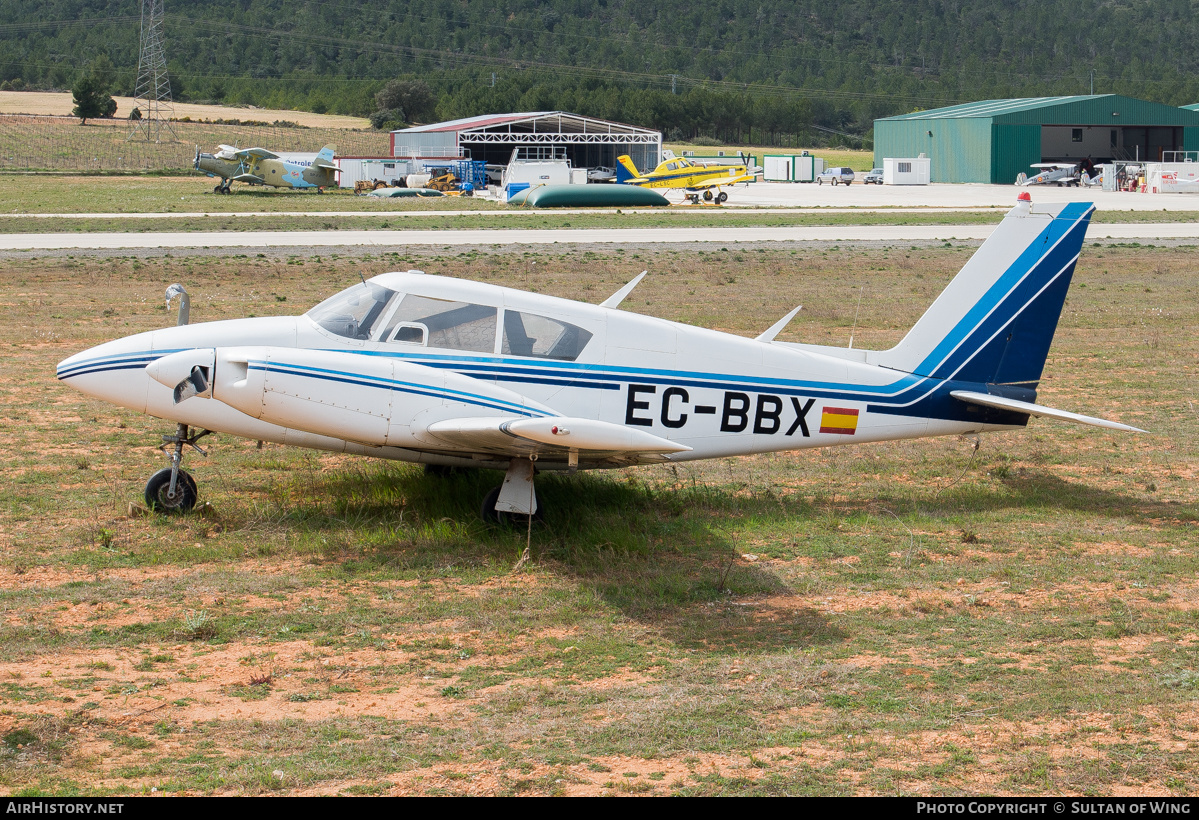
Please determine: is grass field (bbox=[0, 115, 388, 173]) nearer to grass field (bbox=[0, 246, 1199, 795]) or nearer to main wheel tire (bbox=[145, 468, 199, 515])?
main wheel tire (bbox=[145, 468, 199, 515])

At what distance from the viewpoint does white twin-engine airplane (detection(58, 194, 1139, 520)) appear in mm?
8703

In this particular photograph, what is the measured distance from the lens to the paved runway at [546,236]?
108 feet

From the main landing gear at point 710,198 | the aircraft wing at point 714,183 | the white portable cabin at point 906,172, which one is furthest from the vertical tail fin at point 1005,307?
the white portable cabin at point 906,172

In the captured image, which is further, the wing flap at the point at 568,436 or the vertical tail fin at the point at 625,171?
the vertical tail fin at the point at 625,171

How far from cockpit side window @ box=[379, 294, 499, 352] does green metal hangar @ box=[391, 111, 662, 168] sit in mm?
73174

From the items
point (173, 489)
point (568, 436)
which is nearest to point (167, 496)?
point (173, 489)

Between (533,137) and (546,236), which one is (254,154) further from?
(546,236)

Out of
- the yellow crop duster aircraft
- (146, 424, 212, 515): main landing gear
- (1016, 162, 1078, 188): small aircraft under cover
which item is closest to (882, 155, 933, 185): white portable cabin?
(1016, 162, 1078, 188): small aircraft under cover

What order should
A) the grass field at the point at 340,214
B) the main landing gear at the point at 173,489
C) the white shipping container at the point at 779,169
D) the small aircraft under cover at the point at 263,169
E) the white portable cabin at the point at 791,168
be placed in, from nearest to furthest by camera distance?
the main landing gear at the point at 173,489, the grass field at the point at 340,214, the small aircraft under cover at the point at 263,169, the white portable cabin at the point at 791,168, the white shipping container at the point at 779,169

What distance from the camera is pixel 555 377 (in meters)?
9.59

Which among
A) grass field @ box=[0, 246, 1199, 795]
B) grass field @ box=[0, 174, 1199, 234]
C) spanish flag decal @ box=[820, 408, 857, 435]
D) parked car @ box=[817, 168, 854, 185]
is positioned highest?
parked car @ box=[817, 168, 854, 185]

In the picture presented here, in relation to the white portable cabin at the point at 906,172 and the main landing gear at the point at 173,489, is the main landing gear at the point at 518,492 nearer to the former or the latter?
the main landing gear at the point at 173,489

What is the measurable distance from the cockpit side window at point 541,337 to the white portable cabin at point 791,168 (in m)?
90.7

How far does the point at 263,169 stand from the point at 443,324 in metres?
→ 57.1
